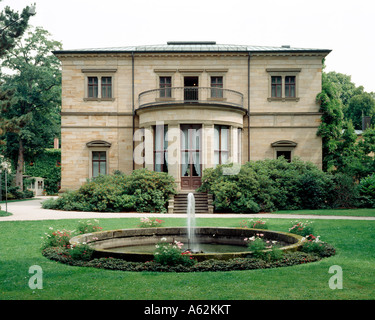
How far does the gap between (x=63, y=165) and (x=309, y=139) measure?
18826mm

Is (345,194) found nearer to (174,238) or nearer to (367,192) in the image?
(367,192)

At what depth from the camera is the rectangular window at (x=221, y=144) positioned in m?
26.5

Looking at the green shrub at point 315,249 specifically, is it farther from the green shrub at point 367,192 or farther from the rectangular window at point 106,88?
the rectangular window at point 106,88

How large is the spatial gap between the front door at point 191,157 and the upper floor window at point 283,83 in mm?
7526

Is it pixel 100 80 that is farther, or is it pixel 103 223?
pixel 100 80

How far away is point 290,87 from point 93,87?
15.3 meters

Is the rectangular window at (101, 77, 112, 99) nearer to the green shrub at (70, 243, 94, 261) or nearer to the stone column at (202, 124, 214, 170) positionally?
the stone column at (202, 124, 214, 170)

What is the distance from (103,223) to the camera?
16.2m

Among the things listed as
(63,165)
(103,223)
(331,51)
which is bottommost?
(103,223)

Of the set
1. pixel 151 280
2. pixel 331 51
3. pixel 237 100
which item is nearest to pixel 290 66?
pixel 331 51

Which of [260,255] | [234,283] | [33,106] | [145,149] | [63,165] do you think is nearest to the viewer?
[234,283]

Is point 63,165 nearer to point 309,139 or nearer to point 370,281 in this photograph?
point 309,139

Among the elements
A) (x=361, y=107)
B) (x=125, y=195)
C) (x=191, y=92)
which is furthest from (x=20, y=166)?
(x=361, y=107)
